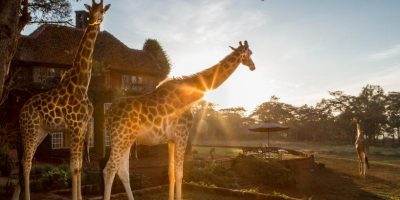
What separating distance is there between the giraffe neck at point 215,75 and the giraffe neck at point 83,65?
6.75 ft

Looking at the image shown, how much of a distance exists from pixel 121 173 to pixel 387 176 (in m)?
18.2

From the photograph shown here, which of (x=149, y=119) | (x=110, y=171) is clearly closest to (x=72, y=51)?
(x=149, y=119)

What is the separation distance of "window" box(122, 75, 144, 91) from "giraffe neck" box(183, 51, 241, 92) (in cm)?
2182

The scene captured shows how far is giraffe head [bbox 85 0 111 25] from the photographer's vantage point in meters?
7.27

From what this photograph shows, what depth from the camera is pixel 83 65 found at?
7.75m

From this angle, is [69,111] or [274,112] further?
[274,112]

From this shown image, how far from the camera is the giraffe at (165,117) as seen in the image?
276 inches

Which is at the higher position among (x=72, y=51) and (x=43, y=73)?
(x=72, y=51)

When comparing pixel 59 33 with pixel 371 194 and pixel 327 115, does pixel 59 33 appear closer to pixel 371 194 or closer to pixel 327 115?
pixel 371 194

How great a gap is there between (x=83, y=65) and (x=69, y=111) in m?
1.04

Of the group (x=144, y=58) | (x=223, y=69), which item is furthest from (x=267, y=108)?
(x=223, y=69)

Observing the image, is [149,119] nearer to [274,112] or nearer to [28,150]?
[28,150]

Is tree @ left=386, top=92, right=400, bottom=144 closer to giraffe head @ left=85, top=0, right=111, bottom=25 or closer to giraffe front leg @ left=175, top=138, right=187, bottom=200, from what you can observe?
giraffe front leg @ left=175, top=138, right=187, bottom=200

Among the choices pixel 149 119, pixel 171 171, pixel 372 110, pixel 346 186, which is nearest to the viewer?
pixel 149 119
